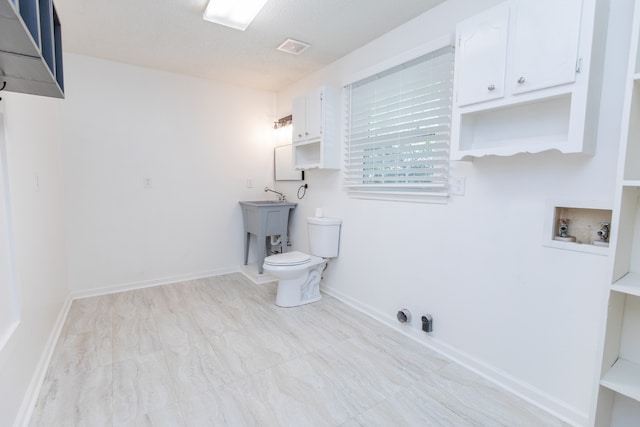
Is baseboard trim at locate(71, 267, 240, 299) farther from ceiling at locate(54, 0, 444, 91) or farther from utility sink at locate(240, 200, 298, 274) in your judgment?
ceiling at locate(54, 0, 444, 91)

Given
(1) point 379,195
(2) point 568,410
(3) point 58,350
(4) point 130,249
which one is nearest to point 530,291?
(2) point 568,410

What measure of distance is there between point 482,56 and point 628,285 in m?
1.15

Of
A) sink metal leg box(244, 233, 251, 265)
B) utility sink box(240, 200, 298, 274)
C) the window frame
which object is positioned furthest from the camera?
sink metal leg box(244, 233, 251, 265)

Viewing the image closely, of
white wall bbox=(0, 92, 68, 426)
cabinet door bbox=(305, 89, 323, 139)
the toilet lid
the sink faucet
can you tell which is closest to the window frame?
cabinet door bbox=(305, 89, 323, 139)

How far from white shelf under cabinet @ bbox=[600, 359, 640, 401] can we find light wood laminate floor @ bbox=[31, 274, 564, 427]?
1.39ft

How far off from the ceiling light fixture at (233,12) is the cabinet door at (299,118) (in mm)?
887

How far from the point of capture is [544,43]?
131 cm

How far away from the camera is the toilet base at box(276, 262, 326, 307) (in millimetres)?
2727

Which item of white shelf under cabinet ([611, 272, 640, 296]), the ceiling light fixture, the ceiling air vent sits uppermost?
the ceiling air vent

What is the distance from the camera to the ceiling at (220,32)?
2.00 meters

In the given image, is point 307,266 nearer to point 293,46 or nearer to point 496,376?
point 496,376

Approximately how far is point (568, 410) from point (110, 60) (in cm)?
412

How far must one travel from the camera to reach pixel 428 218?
2061 millimetres

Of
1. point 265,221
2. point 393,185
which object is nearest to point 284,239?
point 265,221
